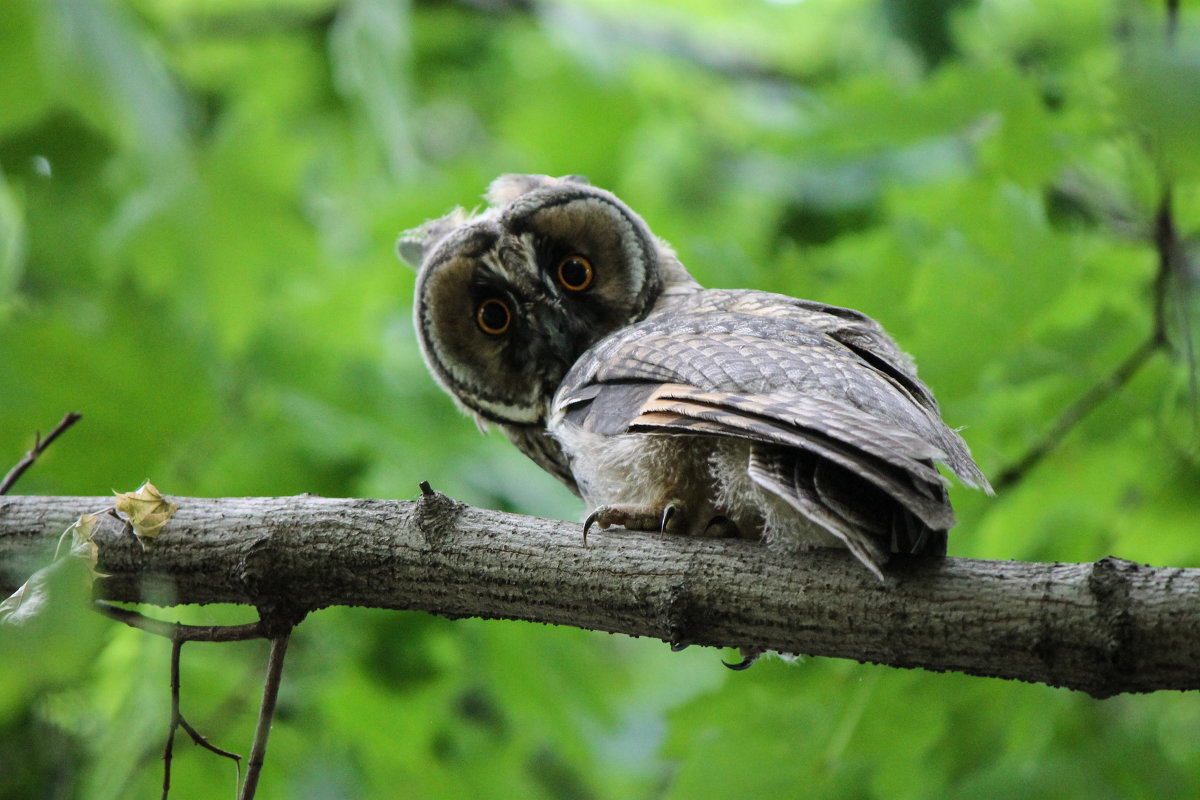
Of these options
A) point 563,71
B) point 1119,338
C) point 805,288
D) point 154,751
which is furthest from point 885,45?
point 154,751

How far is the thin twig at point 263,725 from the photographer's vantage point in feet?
5.48

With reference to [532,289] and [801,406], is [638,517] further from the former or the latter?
[532,289]

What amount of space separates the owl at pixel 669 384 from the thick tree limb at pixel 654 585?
0.10 m

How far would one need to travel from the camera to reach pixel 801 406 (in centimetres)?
174

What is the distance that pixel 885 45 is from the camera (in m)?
4.80

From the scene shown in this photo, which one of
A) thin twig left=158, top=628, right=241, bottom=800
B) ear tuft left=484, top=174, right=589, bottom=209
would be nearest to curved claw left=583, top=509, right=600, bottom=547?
thin twig left=158, top=628, right=241, bottom=800

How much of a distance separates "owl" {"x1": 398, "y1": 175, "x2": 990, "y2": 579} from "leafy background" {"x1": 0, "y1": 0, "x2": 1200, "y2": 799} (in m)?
0.34

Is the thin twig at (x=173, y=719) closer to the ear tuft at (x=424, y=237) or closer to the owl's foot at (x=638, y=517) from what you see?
the owl's foot at (x=638, y=517)

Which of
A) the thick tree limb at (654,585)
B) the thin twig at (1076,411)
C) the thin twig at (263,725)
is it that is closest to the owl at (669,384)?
the thick tree limb at (654,585)

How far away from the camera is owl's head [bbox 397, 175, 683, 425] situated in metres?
2.91

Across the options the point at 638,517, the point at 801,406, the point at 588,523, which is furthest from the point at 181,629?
the point at 801,406

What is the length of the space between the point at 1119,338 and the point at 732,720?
4.63 ft

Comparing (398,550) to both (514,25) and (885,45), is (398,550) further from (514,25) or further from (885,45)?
(514,25)

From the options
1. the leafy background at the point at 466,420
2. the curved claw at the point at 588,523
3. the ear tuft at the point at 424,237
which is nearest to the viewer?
the curved claw at the point at 588,523
